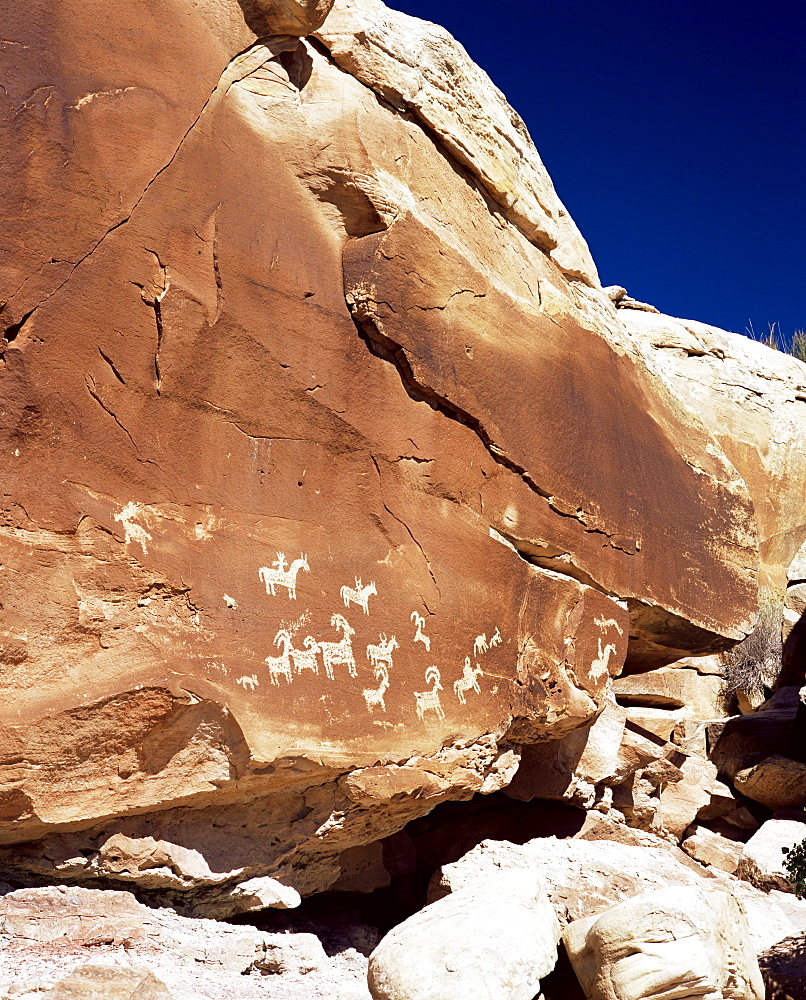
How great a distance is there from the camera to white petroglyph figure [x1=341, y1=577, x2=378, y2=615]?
3.60 metres

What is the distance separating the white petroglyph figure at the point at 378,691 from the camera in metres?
3.60

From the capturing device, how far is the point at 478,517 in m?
4.18

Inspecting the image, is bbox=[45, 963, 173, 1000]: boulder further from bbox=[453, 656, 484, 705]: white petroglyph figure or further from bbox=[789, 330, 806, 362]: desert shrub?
bbox=[789, 330, 806, 362]: desert shrub

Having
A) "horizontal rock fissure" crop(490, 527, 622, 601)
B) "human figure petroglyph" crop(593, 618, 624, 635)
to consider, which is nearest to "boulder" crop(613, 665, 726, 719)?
"human figure petroglyph" crop(593, 618, 624, 635)

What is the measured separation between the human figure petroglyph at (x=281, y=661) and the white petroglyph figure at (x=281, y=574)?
15cm

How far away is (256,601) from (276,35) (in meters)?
2.35

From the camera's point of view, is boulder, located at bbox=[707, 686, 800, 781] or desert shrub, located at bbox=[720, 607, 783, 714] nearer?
boulder, located at bbox=[707, 686, 800, 781]

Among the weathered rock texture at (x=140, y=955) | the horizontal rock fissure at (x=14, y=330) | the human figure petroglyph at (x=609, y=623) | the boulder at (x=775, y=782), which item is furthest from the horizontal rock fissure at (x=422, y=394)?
the boulder at (x=775, y=782)

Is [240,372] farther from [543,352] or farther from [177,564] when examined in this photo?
[543,352]

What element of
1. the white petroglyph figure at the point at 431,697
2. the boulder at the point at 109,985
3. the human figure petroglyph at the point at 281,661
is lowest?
the boulder at the point at 109,985

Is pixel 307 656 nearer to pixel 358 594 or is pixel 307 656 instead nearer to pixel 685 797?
pixel 358 594

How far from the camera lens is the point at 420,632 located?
381cm

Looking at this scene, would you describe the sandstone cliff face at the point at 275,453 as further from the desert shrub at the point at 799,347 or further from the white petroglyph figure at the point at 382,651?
the desert shrub at the point at 799,347

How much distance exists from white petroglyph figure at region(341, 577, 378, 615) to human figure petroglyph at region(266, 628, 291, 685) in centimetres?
31
